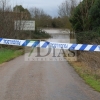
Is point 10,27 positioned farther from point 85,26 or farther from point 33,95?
point 33,95

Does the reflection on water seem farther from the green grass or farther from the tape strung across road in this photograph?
the tape strung across road

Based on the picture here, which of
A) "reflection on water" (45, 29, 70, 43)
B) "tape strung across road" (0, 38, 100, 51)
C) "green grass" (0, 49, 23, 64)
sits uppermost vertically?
"tape strung across road" (0, 38, 100, 51)

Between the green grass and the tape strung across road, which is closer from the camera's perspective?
the tape strung across road

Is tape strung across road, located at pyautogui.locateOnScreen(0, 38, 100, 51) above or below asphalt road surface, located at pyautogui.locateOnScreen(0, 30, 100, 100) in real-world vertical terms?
above

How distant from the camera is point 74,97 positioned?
822 centimetres

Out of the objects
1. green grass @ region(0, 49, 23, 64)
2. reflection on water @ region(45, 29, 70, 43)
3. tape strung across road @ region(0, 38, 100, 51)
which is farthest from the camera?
reflection on water @ region(45, 29, 70, 43)

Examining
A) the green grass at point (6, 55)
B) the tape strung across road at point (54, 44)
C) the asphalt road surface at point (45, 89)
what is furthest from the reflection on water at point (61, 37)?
the tape strung across road at point (54, 44)

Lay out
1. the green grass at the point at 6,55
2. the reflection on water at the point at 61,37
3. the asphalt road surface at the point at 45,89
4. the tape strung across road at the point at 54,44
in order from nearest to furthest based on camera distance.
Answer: the asphalt road surface at the point at 45,89, the tape strung across road at the point at 54,44, the green grass at the point at 6,55, the reflection on water at the point at 61,37

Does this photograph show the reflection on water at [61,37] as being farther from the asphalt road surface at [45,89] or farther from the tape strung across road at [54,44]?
the tape strung across road at [54,44]

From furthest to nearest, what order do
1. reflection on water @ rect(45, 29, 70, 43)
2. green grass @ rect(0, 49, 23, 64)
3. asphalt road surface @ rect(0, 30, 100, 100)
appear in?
1. reflection on water @ rect(45, 29, 70, 43)
2. green grass @ rect(0, 49, 23, 64)
3. asphalt road surface @ rect(0, 30, 100, 100)

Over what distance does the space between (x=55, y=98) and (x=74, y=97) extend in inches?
22.9

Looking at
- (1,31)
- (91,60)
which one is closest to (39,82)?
(91,60)

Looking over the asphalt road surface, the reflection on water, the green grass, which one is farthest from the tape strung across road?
the reflection on water

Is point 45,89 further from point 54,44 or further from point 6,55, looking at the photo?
point 6,55
